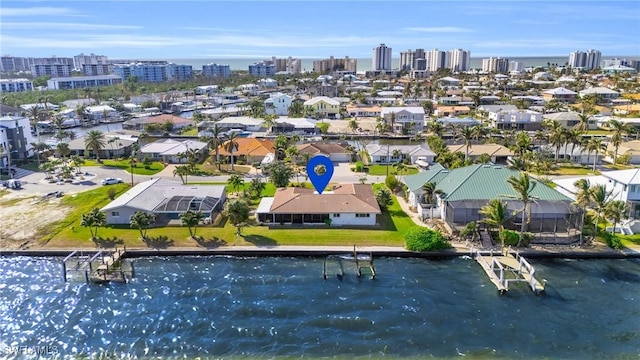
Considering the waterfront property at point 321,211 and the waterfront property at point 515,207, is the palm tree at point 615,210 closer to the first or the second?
the waterfront property at point 515,207

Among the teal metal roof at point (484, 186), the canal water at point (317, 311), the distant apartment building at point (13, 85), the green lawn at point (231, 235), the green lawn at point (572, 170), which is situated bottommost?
the canal water at point (317, 311)

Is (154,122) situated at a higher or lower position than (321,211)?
higher

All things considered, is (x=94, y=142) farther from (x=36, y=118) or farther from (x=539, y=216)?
(x=539, y=216)

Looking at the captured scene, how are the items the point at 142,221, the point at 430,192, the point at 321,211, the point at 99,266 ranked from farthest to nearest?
1. the point at 430,192
2. the point at 321,211
3. the point at 142,221
4. the point at 99,266

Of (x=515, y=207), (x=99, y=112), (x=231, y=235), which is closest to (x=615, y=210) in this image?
(x=515, y=207)

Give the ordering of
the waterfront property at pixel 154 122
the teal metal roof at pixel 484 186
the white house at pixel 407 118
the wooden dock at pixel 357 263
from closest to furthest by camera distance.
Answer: the wooden dock at pixel 357 263, the teal metal roof at pixel 484 186, the white house at pixel 407 118, the waterfront property at pixel 154 122

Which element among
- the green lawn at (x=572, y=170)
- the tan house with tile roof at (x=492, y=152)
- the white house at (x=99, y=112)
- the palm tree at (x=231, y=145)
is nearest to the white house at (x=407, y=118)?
the tan house with tile roof at (x=492, y=152)
